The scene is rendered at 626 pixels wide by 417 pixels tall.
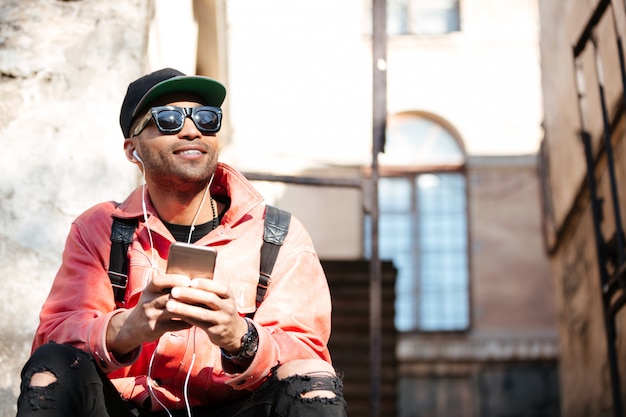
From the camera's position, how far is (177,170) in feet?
9.30

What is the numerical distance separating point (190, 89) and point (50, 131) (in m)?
1.22

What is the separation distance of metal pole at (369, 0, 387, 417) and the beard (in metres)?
2.33

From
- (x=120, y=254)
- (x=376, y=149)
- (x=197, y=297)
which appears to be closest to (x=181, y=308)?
(x=197, y=297)

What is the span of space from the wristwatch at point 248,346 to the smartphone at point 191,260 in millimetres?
205

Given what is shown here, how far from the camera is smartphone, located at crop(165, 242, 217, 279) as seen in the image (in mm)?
2252

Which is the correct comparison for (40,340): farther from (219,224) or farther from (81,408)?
(219,224)

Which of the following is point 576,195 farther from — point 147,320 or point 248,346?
point 147,320

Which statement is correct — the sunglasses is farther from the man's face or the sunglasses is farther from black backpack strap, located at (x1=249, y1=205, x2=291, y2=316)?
black backpack strap, located at (x1=249, y1=205, x2=291, y2=316)

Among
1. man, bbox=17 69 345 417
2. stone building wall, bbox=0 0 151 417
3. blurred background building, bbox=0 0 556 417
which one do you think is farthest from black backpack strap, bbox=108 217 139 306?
blurred background building, bbox=0 0 556 417

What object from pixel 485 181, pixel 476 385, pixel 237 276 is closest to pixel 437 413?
pixel 476 385

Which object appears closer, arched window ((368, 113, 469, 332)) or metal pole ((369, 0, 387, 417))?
metal pole ((369, 0, 387, 417))

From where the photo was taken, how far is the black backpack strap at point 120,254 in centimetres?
275

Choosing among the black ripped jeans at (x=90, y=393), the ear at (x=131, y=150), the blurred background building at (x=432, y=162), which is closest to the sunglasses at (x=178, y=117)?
the ear at (x=131, y=150)

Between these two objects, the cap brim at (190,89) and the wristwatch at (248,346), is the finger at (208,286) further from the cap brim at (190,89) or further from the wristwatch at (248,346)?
the cap brim at (190,89)
